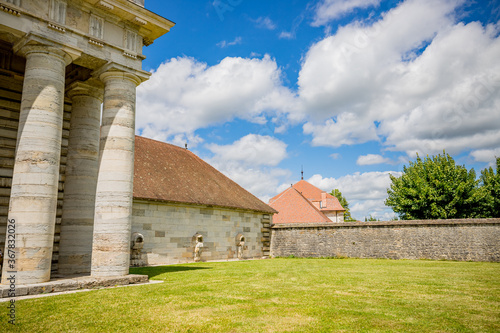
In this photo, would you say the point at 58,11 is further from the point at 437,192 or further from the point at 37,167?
the point at 437,192

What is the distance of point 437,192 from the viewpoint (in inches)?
1154

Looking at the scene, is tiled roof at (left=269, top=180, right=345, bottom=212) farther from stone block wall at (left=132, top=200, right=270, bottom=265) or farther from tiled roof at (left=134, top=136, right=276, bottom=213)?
stone block wall at (left=132, top=200, right=270, bottom=265)

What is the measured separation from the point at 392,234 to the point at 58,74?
18975mm

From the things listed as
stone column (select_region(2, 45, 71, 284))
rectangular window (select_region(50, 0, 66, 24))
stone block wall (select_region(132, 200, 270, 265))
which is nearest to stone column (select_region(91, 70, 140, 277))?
stone column (select_region(2, 45, 71, 284))

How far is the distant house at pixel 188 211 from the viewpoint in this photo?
15719 mm

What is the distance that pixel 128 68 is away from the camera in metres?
9.59

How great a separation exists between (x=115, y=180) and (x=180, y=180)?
1006cm

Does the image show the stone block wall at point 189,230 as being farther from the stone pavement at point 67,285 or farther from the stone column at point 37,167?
the stone column at point 37,167

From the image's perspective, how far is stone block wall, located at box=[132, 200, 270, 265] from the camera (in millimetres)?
15516

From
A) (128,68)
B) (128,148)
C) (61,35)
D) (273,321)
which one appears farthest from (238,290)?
(61,35)

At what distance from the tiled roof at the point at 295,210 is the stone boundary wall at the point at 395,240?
1084 centimetres

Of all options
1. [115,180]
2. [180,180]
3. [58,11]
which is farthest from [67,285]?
[180,180]

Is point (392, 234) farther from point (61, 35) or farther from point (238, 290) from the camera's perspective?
point (61, 35)

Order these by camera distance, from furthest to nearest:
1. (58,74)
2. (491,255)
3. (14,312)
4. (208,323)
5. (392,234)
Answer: (392,234) → (491,255) → (58,74) → (14,312) → (208,323)
